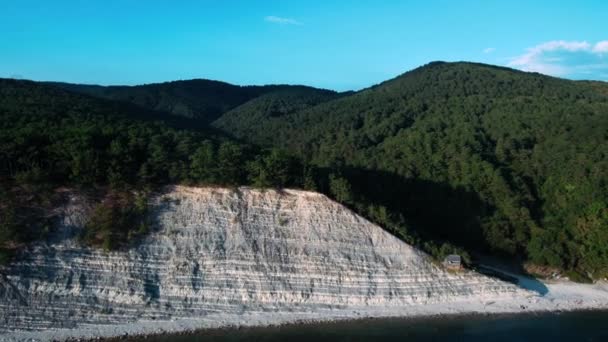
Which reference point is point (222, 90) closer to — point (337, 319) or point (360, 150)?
point (360, 150)

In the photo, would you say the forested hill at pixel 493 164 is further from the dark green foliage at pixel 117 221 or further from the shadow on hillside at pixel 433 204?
the dark green foliage at pixel 117 221

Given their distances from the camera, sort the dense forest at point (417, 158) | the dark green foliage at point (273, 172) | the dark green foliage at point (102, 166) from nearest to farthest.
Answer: the dark green foliage at point (102, 166) → the dense forest at point (417, 158) → the dark green foliage at point (273, 172)

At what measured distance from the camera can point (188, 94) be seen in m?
98.4

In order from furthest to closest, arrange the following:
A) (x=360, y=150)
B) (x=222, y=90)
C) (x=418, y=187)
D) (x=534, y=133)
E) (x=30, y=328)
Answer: (x=222, y=90) → (x=360, y=150) → (x=534, y=133) → (x=418, y=187) → (x=30, y=328)

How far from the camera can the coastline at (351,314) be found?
23.7 meters

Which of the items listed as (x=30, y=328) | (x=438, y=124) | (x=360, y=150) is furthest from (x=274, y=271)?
(x=438, y=124)

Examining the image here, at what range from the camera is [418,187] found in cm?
4100

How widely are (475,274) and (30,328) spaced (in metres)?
25.0

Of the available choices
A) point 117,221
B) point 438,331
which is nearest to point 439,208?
point 438,331

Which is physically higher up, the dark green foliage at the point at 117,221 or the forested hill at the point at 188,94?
the forested hill at the point at 188,94

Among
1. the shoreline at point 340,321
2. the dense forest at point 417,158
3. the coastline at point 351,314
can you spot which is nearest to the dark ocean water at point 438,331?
the shoreline at point 340,321

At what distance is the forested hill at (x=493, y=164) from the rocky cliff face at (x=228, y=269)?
14.1 feet

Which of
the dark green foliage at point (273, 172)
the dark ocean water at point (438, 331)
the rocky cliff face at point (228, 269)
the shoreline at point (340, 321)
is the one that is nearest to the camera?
the shoreline at point (340, 321)

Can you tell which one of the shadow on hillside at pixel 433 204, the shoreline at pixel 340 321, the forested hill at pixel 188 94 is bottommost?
the shoreline at pixel 340 321
